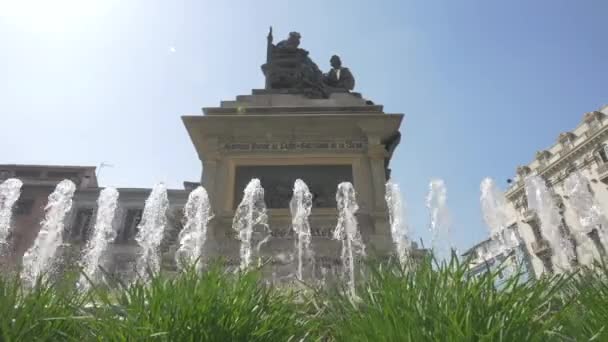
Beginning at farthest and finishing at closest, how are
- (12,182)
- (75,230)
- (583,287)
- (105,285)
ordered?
(75,230), (12,182), (105,285), (583,287)

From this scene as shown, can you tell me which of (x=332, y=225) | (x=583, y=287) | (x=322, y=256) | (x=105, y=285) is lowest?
(x=583, y=287)

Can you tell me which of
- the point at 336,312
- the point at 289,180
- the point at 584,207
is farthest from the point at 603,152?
the point at 336,312

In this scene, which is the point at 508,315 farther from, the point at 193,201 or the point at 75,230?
the point at 75,230

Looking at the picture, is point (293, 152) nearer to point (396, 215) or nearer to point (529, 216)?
point (396, 215)

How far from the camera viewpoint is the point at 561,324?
1902mm

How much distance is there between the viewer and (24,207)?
3056 cm

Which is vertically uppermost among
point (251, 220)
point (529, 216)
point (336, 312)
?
point (529, 216)

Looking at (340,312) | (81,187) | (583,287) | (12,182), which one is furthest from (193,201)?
(81,187)

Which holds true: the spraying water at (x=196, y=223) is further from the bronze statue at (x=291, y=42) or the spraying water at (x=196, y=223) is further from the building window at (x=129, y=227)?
the building window at (x=129, y=227)

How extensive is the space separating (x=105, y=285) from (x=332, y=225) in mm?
4539

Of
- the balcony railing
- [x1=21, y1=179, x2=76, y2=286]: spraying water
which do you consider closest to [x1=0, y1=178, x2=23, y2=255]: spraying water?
[x1=21, y1=179, x2=76, y2=286]: spraying water

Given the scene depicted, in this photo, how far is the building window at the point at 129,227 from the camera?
30016 millimetres

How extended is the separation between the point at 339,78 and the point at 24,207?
2994cm

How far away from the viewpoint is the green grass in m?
1.72
